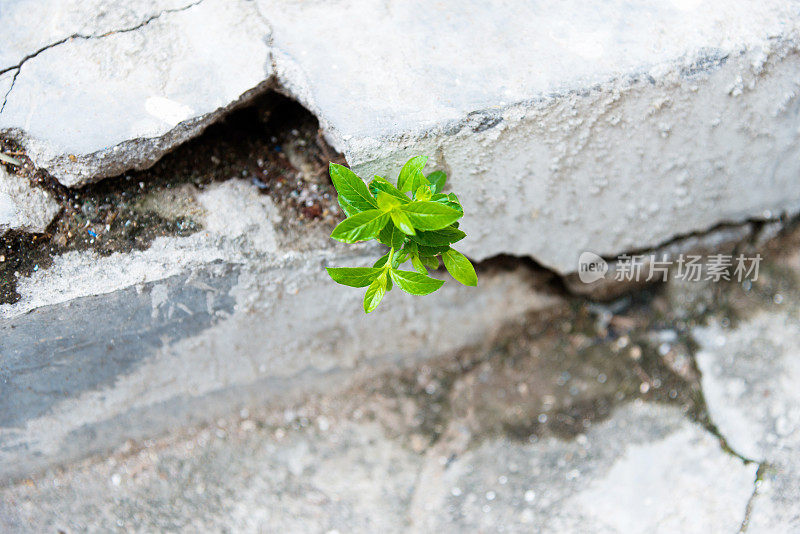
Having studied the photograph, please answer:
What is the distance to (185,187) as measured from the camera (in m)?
1.35

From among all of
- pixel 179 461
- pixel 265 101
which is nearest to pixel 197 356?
pixel 179 461

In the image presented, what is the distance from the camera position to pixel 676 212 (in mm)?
1587

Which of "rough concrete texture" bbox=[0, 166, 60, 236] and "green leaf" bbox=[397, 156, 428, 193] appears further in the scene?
"rough concrete texture" bbox=[0, 166, 60, 236]

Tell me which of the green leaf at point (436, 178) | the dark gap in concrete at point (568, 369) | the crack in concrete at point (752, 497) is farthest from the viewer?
the dark gap in concrete at point (568, 369)

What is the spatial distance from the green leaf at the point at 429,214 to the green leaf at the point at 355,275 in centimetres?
12

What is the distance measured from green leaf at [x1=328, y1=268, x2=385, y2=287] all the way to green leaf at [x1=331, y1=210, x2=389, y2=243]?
5 cm

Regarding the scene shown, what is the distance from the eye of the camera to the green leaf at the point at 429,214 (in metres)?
0.98

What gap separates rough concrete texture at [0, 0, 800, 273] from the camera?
1.25 metres

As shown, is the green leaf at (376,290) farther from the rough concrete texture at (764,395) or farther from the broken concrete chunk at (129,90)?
the rough concrete texture at (764,395)

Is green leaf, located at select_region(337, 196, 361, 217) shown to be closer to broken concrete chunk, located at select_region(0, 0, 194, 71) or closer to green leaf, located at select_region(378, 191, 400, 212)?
green leaf, located at select_region(378, 191, 400, 212)

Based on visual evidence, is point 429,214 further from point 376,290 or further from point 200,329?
point 200,329

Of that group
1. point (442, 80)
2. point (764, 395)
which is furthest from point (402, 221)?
point (764, 395)

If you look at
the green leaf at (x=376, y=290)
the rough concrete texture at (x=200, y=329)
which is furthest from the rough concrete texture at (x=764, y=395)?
the green leaf at (x=376, y=290)

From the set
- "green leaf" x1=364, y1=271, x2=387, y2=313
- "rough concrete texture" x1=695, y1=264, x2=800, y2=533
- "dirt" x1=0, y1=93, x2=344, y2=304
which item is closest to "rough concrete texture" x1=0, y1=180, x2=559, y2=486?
"dirt" x1=0, y1=93, x2=344, y2=304
